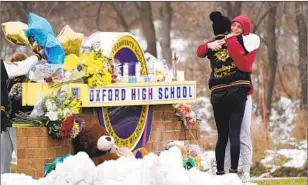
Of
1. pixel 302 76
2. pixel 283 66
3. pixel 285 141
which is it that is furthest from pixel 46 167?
pixel 283 66

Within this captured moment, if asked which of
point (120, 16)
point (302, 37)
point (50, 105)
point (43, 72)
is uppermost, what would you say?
point (120, 16)

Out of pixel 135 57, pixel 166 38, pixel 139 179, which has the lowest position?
pixel 139 179

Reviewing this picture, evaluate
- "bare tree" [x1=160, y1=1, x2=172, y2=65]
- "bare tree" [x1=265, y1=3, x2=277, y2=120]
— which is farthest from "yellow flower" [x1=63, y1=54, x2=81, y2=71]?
"bare tree" [x1=160, y1=1, x2=172, y2=65]

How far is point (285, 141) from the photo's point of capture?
1812cm

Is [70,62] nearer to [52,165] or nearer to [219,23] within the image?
[52,165]

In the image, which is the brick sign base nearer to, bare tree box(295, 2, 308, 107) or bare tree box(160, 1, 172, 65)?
bare tree box(295, 2, 308, 107)

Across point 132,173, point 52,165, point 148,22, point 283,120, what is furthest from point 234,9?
point 132,173

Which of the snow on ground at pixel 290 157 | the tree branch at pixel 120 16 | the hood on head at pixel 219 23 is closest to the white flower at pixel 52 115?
the hood on head at pixel 219 23

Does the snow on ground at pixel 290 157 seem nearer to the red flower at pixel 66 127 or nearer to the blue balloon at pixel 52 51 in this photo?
the blue balloon at pixel 52 51

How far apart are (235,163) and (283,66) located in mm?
13824

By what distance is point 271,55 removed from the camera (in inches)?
925

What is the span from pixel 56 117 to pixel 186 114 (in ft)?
6.66

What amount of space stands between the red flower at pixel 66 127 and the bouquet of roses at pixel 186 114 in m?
1.82

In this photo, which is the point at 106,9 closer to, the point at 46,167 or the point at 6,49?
the point at 6,49
